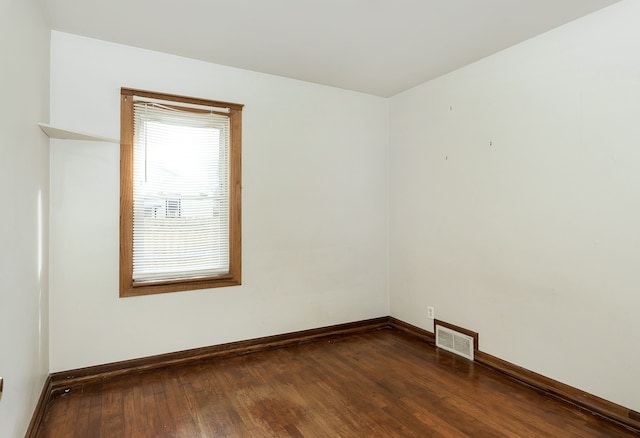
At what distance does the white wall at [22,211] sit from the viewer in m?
1.66

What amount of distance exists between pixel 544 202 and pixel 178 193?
10.1ft

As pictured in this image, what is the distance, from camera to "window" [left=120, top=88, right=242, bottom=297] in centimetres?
305

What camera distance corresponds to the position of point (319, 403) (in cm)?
261

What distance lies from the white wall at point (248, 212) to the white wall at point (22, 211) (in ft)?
0.74

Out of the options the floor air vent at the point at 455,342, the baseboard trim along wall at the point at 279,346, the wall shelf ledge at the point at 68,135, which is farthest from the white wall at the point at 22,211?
the floor air vent at the point at 455,342

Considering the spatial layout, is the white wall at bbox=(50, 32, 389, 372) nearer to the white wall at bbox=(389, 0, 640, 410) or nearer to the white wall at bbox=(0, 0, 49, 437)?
the white wall at bbox=(0, 0, 49, 437)

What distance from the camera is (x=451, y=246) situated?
142 inches

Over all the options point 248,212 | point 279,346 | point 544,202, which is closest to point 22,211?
point 248,212

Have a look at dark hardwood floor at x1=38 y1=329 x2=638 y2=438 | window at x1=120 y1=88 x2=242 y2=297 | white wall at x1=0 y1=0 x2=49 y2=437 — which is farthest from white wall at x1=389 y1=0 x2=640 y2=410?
white wall at x1=0 y1=0 x2=49 y2=437

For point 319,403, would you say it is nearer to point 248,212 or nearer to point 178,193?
point 248,212

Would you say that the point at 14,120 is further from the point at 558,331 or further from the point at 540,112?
the point at 558,331

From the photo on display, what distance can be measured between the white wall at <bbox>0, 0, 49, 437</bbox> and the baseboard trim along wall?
0.66ft

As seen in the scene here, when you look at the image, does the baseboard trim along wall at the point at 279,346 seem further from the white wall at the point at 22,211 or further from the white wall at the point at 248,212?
the white wall at the point at 22,211

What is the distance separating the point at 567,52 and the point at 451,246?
1861 millimetres
